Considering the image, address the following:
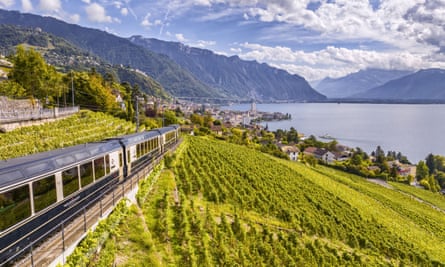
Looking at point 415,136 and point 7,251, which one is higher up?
point 7,251

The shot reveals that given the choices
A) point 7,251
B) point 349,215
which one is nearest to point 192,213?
point 7,251

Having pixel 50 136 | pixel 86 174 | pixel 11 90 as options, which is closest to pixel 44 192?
pixel 86 174

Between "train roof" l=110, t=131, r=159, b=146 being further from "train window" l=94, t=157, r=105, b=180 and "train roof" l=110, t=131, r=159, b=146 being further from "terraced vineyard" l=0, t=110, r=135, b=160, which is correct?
"terraced vineyard" l=0, t=110, r=135, b=160

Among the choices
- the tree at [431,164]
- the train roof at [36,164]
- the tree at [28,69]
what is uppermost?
the tree at [28,69]

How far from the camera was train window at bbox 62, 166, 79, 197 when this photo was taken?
29.8ft

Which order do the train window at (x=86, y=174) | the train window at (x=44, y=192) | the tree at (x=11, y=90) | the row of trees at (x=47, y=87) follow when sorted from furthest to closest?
the row of trees at (x=47, y=87) < the tree at (x=11, y=90) < the train window at (x=86, y=174) < the train window at (x=44, y=192)

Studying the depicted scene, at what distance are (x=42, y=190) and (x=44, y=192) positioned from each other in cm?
10

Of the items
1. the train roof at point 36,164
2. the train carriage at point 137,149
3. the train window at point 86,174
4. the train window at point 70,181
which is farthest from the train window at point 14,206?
the train carriage at point 137,149

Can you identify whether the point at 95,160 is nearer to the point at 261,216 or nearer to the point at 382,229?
the point at 261,216

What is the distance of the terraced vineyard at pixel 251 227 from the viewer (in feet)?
32.1

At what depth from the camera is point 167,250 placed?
9.44 m

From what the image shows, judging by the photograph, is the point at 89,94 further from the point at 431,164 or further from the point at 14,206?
A: the point at 431,164

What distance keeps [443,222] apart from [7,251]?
1648 inches

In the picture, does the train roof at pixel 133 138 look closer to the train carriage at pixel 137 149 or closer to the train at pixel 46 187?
the train carriage at pixel 137 149
